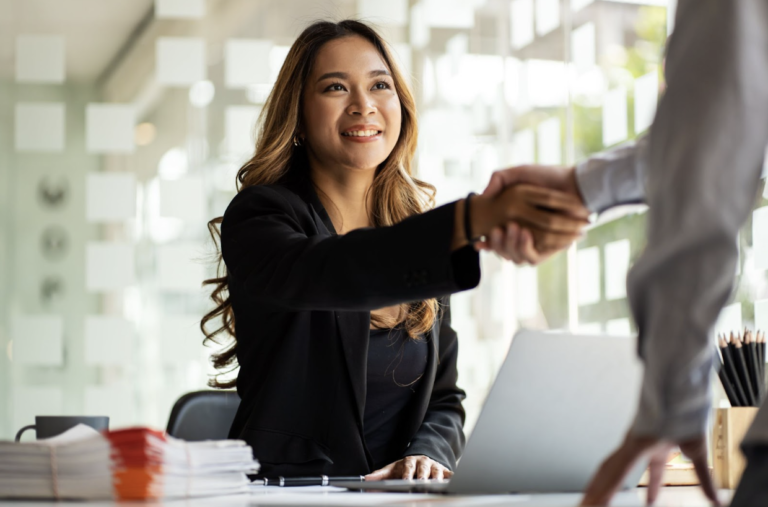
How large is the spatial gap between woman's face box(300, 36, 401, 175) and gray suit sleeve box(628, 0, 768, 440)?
1.31 m

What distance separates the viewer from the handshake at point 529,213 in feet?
3.71

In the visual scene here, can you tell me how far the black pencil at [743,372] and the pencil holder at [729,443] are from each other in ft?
0.12

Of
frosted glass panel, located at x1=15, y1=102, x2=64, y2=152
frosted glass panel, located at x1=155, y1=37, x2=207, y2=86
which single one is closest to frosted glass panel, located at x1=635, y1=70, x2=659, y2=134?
frosted glass panel, located at x1=155, y1=37, x2=207, y2=86

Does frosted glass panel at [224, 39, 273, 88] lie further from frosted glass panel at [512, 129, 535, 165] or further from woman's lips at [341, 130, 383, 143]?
woman's lips at [341, 130, 383, 143]

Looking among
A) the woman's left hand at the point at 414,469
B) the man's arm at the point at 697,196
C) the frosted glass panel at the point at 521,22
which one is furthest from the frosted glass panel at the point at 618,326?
the man's arm at the point at 697,196

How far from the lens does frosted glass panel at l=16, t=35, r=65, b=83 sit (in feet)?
12.8

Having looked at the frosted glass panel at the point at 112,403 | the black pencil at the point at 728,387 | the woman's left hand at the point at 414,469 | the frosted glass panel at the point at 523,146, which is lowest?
the frosted glass panel at the point at 112,403

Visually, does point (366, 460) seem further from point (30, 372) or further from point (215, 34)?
point (215, 34)

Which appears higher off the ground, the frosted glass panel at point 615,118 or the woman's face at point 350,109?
the frosted glass panel at point 615,118

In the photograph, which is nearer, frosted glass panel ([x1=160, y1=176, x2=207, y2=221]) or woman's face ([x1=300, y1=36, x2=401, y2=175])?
woman's face ([x1=300, y1=36, x2=401, y2=175])

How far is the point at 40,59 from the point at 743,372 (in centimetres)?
342

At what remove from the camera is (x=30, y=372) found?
12.4ft

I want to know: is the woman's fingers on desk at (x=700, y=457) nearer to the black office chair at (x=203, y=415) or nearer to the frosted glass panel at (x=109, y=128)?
the black office chair at (x=203, y=415)

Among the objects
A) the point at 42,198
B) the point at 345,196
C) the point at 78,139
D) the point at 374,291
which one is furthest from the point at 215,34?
the point at 374,291
